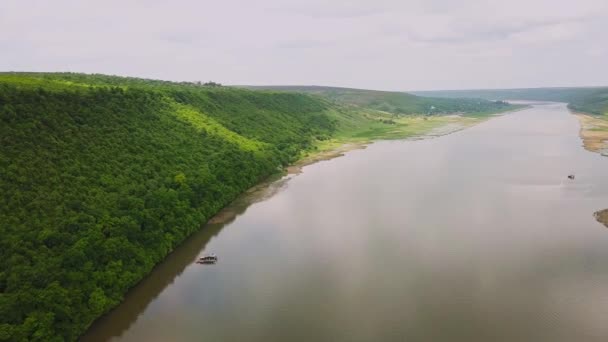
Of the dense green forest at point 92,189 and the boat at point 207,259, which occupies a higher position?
the dense green forest at point 92,189

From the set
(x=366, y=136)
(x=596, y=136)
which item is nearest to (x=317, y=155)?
(x=366, y=136)

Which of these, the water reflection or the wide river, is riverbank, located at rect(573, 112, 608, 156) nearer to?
the wide river

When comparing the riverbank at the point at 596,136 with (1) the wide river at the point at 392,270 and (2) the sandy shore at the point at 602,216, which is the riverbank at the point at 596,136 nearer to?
(1) the wide river at the point at 392,270

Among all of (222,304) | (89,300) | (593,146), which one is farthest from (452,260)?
(593,146)

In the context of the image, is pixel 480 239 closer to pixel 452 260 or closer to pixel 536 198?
pixel 452 260

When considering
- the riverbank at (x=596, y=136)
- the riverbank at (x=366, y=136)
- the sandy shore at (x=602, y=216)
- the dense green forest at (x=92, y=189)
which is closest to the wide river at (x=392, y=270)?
the sandy shore at (x=602, y=216)

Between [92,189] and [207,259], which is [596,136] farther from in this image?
[92,189]
